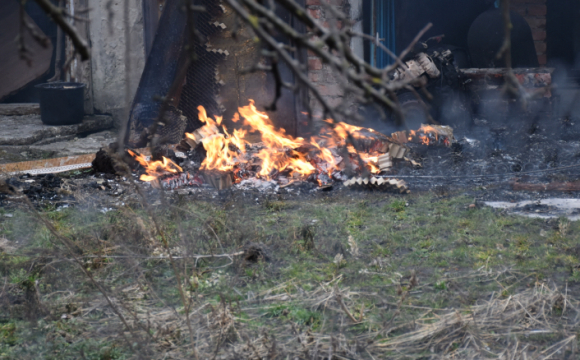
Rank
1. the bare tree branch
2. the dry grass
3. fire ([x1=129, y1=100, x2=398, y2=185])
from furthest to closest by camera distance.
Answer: fire ([x1=129, y1=100, x2=398, y2=185])
the dry grass
the bare tree branch

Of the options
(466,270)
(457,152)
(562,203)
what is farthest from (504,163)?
(466,270)

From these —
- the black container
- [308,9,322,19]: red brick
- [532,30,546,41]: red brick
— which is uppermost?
[308,9,322,19]: red brick

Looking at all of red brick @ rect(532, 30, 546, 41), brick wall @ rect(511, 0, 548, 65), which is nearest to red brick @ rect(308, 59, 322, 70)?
brick wall @ rect(511, 0, 548, 65)

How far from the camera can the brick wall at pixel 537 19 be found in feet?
32.4

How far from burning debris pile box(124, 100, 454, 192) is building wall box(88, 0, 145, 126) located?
252cm

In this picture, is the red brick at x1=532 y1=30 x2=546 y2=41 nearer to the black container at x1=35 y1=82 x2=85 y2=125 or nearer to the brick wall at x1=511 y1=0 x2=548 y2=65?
the brick wall at x1=511 y1=0 x2=548 y2=65

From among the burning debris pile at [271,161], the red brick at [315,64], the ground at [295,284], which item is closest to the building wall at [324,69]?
the red brick at [315,64]

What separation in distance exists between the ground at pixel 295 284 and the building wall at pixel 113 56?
4.21 m

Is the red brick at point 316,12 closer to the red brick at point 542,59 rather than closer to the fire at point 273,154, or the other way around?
the fire at point 273,154

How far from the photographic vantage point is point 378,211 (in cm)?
507

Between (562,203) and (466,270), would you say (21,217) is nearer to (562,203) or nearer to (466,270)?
(466,270)

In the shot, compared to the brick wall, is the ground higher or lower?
lower

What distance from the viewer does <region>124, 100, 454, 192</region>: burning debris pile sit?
611cm

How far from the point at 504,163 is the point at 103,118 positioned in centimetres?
605
